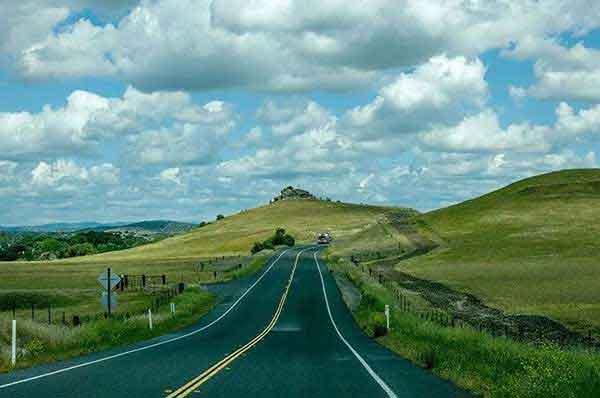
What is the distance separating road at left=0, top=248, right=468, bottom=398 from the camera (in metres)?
16.2

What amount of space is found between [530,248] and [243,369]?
82.4m

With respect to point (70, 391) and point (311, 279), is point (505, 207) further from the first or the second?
point (70, 391)

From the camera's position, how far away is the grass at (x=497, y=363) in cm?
1352

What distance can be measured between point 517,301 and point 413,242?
70035mm

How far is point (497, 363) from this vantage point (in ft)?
64.0

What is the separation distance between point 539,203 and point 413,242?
3469 centimetres

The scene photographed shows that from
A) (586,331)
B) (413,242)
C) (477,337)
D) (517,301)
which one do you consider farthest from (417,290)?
(413,242)

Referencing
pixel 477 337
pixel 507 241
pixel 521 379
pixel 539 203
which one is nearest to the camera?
pixel 521 379

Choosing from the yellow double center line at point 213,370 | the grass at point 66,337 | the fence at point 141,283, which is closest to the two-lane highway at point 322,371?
the yellow double center line at point 213,370

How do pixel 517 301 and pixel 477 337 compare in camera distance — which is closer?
pixel 477 337

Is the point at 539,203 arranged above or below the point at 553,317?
above

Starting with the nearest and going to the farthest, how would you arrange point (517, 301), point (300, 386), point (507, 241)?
1. point (300, 386)
2. point (517, 301)
3. point (507, 241)

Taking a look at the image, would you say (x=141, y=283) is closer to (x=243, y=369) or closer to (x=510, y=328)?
(x=510, y=328)

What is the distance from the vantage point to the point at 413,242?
4857 inches
